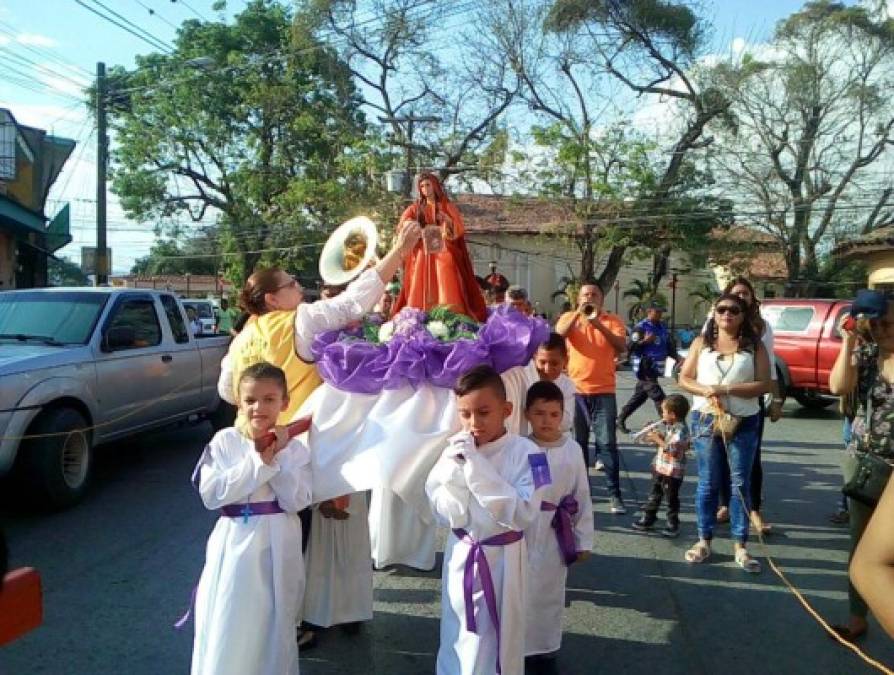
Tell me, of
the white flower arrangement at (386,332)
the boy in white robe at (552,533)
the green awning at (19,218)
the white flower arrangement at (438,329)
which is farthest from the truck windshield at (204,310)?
the boy in white robe at (552,533)

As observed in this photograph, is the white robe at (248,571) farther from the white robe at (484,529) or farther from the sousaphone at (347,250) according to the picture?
the sousaphone at (347,250)

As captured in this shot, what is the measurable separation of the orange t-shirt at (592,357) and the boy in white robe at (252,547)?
12.3 ft

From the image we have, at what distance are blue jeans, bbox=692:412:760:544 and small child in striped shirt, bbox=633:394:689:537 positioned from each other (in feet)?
1.95

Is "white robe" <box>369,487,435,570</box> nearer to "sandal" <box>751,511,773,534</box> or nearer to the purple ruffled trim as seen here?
the purple ruffled trim

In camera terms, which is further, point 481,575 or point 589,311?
point 589,311

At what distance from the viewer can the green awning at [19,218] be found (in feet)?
48.2

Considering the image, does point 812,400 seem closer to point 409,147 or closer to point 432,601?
point 432,601

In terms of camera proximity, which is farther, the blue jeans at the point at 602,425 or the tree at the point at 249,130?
the tree at the point at 249,130

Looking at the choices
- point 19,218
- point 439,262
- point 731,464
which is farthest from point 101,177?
point 731,464

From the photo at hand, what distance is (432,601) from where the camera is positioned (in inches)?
180

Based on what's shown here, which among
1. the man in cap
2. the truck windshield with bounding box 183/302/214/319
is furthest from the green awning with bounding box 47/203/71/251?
the man in cap

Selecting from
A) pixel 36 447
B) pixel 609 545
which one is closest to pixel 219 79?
pixel 36 447

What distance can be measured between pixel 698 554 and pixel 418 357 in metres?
2.97

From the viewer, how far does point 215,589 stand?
301 centimetres
